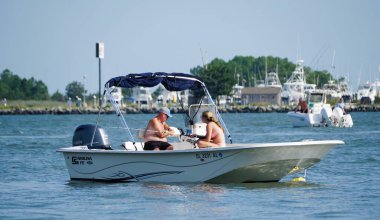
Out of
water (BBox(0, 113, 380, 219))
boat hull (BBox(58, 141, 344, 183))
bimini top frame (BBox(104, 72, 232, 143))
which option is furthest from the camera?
bimini top frame (BBox(104, 72, 232, 143))

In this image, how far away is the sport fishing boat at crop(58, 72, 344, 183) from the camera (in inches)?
861

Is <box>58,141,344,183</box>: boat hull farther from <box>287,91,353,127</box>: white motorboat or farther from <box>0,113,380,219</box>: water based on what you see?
<box>287,91,353,127</box>: white motorboat

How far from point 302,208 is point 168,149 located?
4817 millimetres

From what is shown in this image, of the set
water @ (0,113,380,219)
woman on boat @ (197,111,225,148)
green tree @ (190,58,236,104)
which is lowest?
water @ (0,113,380,219)

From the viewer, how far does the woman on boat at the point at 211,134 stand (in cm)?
2233

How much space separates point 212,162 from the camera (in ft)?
72.9

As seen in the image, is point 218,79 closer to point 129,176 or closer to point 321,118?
point 321,118

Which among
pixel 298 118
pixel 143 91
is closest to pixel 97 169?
pixel 298 118

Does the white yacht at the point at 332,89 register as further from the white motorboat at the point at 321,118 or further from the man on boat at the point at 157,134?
the man on boat at the point at 157,134

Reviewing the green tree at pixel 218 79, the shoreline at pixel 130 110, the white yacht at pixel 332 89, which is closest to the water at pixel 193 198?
the white yacht at pixel 332 89

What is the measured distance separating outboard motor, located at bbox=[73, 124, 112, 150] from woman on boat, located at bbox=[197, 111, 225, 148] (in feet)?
10.2

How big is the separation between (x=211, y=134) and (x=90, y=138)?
3.67 metres

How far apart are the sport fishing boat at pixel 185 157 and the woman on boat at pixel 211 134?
0.82 ft

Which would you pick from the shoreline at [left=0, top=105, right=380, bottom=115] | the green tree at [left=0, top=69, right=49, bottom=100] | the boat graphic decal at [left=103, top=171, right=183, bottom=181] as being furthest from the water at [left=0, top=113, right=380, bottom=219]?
the green tree at [left=0, top=69, right=49, bottom=100]
